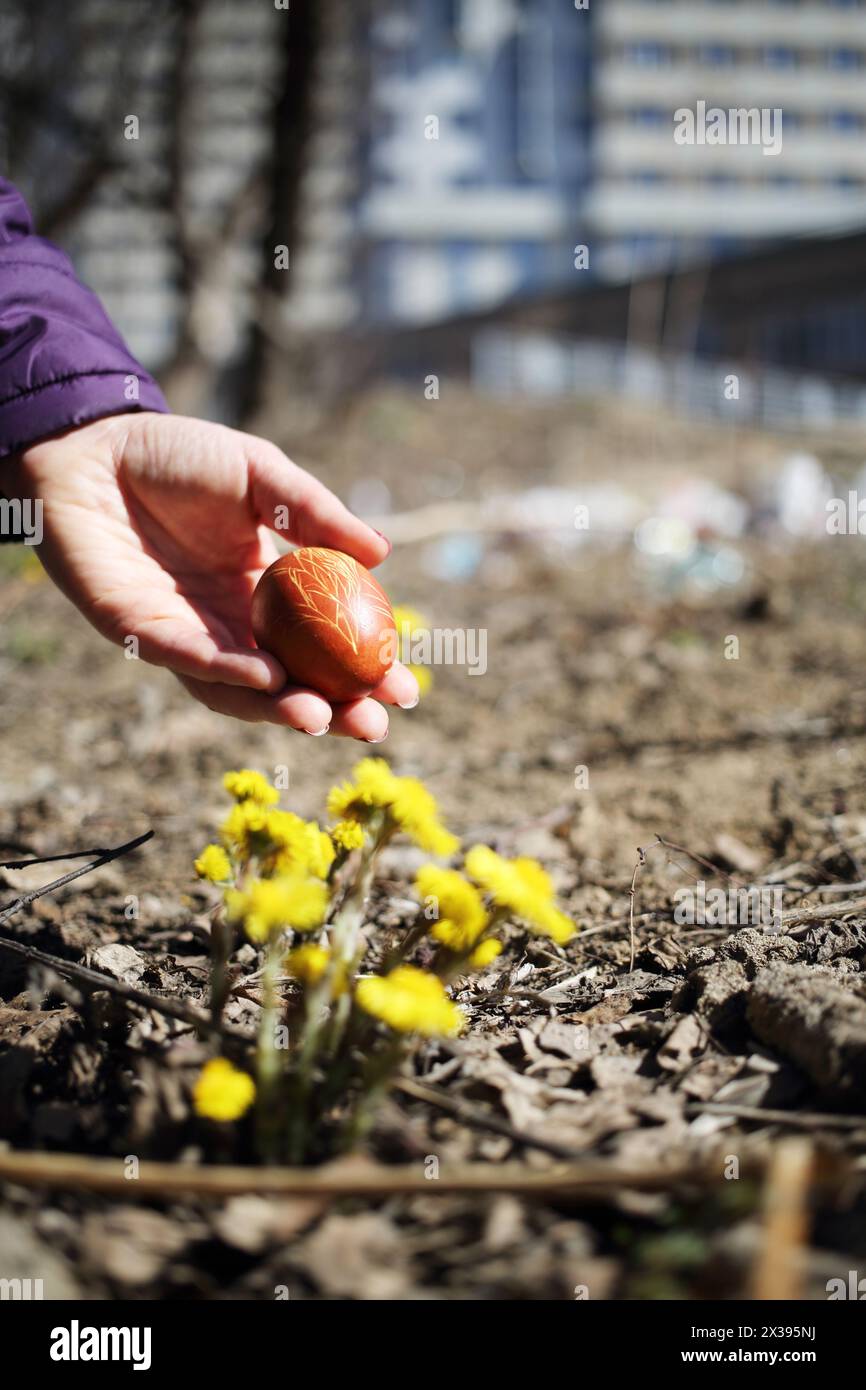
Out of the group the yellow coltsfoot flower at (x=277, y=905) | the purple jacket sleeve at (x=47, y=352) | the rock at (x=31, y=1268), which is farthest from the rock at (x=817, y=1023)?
the purple jacket sleeve at (x=47, y=352)

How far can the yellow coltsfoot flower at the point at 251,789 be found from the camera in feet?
4.73

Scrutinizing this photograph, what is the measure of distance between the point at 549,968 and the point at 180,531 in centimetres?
120

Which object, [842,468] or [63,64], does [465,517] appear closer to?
[842,468]

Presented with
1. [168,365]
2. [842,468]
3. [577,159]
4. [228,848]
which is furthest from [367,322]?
[577,159]

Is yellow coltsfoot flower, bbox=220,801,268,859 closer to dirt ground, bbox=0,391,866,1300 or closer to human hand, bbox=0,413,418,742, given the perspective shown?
dirt ground, bbox=0,391,866,1300

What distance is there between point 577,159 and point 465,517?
50.4 metres

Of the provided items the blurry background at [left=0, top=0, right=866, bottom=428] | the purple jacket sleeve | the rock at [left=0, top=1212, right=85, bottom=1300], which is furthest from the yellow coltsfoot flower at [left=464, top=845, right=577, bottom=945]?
the blurry background at [left=0, top=0, right=866, bottom=428]

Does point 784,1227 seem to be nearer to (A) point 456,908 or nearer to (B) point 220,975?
(A) point 456,908

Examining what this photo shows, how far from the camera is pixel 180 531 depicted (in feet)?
7.38

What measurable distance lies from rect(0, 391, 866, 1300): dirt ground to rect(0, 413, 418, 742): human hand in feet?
1.66

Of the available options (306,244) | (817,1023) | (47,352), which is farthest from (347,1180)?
(306,244)

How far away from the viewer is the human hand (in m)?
1.94

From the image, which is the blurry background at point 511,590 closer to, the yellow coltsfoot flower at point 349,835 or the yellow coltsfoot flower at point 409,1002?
the yellow coltsfoot flower at point 409,1002
